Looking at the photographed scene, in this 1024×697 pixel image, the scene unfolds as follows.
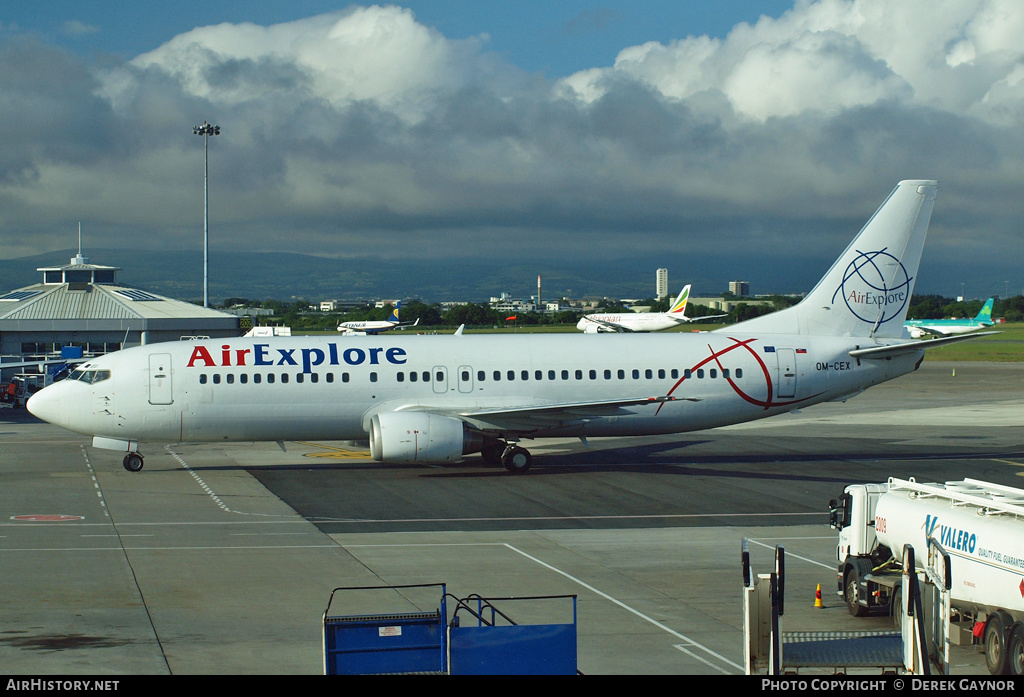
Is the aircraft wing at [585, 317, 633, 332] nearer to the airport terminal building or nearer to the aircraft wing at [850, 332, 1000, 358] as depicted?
the airport terminal building

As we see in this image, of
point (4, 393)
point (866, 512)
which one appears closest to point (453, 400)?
point (866, 512)

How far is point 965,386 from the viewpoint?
74.1 metres

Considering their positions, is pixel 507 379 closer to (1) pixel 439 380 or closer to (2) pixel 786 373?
(1) pixel 439 380

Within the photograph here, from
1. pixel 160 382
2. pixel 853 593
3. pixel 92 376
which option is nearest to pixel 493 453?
pixel 160 382

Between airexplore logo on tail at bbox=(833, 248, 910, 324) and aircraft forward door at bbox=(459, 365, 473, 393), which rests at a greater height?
airexplore logo on tail at bbox=(833, 248, 910, 324)

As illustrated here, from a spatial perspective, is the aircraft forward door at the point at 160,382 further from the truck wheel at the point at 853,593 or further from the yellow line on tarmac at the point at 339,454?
the truck wheel at the point at 853,593

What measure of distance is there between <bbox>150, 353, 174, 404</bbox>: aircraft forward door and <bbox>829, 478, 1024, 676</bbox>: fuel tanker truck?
76.0 feet

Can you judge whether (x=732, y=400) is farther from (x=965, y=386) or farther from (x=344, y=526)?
(x=965, y=386)

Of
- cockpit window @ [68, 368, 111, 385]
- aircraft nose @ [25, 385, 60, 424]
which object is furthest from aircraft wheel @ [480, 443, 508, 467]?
aircraft nose @ [25, 385, 60, 424]

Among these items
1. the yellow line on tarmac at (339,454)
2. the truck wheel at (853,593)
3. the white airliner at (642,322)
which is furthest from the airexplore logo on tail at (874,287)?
the white airliner at (642,322)

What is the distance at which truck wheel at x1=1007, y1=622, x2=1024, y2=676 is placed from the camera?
45.7ft

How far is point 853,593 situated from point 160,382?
2481 cm

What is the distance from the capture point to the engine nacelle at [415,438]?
3328cm

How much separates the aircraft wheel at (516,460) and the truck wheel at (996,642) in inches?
852
